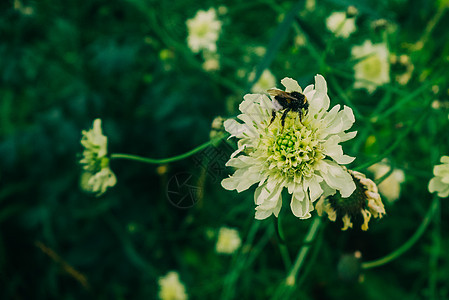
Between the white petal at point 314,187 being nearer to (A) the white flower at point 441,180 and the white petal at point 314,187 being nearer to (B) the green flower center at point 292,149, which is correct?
(B) the green flower center at point 292,149

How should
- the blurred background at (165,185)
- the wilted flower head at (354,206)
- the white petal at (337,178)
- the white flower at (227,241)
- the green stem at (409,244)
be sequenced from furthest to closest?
the white flower at (227,241) → the blurred background at (165,185) → the green stem at (409,244) → the wilted flower head at (354,206) → the white petal at (337,178)

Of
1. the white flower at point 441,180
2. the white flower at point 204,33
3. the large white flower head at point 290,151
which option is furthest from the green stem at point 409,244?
the white flower at point 204,33

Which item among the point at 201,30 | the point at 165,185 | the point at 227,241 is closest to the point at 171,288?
the point at 227,241

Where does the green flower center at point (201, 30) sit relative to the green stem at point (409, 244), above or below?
above

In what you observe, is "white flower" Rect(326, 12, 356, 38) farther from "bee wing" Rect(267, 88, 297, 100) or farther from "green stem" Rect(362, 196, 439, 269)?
"bee wing" Rect(267, 88, 297, 100)

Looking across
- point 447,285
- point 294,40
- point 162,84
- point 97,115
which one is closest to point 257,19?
point 294,40

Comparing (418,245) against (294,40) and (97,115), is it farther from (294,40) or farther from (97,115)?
(97,115)

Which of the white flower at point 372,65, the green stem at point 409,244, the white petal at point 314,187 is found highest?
the white flower at point 372,65
